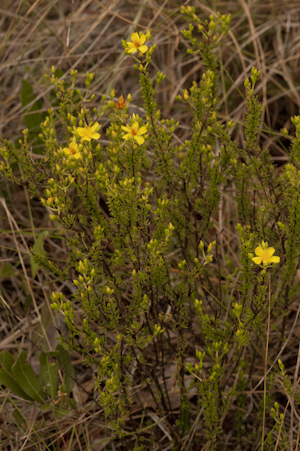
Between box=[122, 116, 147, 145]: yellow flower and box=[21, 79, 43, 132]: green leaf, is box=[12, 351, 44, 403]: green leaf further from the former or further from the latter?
box=[21, 79, 43, 132]: green leaf

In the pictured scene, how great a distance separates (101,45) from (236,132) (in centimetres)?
159

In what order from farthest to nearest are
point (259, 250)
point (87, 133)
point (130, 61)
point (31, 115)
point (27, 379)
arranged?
point (130, 61) → point (31, 115) → point (27, 379) → point (87, 133) → point (259, 250)

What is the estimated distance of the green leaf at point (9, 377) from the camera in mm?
2527

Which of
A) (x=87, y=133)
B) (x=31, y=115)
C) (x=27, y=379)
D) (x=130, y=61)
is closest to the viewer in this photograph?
(x=87, y=133)

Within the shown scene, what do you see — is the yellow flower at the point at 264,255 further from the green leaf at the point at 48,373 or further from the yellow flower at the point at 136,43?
the green leaf at the point at 48,373

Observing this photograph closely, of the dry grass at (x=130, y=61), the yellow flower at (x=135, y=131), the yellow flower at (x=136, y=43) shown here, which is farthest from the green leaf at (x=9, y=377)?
the yellow flower at (x=136, y=43)

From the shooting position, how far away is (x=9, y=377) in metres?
2.56

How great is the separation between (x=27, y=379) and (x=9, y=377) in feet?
0.34

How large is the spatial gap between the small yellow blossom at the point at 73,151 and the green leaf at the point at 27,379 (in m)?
1.32

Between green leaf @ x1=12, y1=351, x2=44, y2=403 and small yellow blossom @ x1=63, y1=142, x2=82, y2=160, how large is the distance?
1.32 meters

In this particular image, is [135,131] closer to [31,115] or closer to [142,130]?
[142,130]

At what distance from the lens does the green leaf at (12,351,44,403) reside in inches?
100

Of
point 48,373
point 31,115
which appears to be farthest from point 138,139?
point 31,115

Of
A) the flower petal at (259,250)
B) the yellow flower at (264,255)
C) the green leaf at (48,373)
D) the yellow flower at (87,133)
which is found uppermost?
the yellow flower at (87,133)
